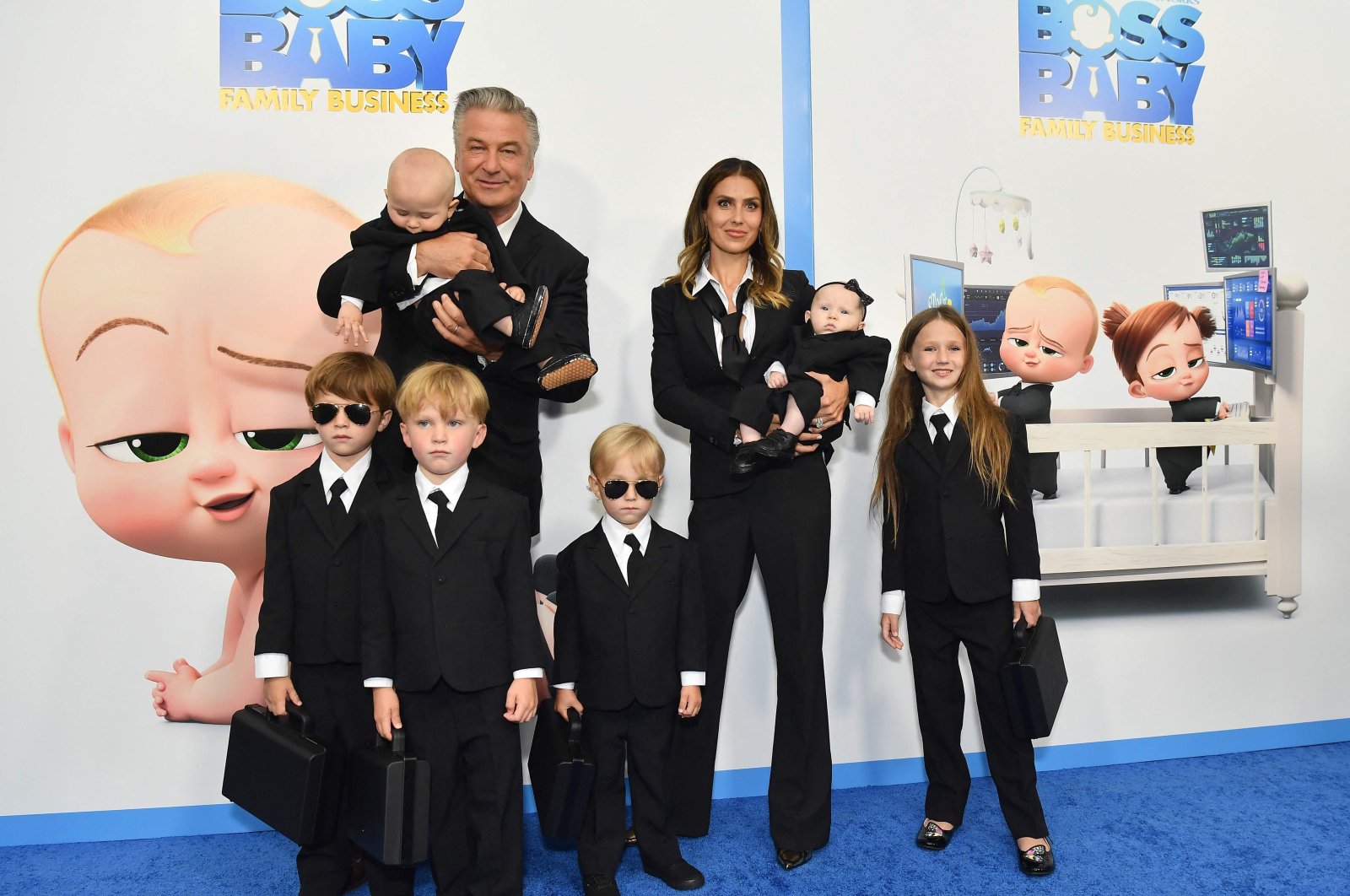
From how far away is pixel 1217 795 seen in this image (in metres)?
3.15

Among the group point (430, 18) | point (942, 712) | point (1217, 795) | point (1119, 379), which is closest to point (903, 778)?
point (942, 712)

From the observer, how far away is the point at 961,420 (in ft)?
9.09

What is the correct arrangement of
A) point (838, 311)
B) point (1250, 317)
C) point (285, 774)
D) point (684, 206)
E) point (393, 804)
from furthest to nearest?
point (1250, 317), point (684, 206), point (838, 311), point (285, 774), point (393, 804)

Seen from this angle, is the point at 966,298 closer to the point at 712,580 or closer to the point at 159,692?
the point at 712,580

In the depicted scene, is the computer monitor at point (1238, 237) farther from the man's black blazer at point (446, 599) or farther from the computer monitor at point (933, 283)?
the man's black blazer at point (446, 599)

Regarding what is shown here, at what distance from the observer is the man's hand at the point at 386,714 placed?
7.38 ft

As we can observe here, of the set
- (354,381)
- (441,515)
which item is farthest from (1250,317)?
(354,381)

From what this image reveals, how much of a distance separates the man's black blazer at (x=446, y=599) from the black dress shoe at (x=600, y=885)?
64 centimetres

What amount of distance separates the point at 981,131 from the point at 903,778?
7.68 feet

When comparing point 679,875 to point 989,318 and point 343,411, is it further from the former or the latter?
point 989,318

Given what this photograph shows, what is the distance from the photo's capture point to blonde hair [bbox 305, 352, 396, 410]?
7.93 ft

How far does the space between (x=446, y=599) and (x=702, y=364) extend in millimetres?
1034

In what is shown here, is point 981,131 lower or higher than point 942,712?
higher

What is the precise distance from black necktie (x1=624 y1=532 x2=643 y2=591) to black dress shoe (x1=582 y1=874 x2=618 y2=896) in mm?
765
